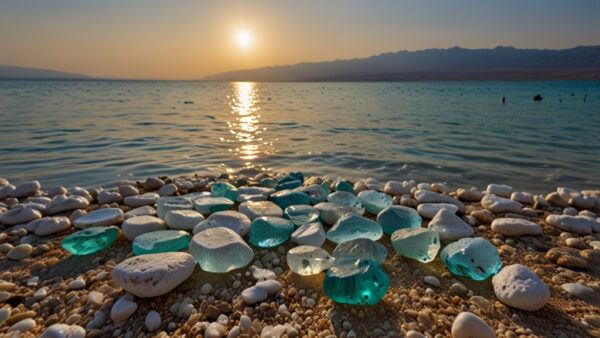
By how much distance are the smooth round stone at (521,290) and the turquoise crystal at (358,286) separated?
0.56m

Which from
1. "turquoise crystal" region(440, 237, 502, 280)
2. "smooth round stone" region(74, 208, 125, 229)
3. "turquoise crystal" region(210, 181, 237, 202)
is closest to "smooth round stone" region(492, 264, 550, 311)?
"turquoise crystal" region(440, 237, 502, 280)

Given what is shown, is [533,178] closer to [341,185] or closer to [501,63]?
[341,185]

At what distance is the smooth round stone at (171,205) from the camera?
2463mm

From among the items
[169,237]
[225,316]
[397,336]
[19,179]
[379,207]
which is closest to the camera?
[397,336]

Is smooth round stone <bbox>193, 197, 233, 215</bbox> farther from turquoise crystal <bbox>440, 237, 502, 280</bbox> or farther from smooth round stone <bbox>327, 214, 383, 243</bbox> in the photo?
turquoise crystal <bbox>440, 237, 502, 280</bbox>

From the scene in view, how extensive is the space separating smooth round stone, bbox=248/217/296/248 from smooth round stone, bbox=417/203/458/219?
1.22m

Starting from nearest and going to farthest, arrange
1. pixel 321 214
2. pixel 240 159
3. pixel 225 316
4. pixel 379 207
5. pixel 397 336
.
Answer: pixel 397 336 → pixel 225 316 → pixel 321 214 → pixel 379 207 → pixel 240 159

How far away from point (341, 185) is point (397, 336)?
196cm

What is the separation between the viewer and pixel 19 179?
4078mm

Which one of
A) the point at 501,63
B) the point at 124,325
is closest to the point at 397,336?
the point at 124,325

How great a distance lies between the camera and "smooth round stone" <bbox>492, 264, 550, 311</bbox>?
1.37 metres

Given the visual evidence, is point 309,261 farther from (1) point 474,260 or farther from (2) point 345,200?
(2) point 345,200

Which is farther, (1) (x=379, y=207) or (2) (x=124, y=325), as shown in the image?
(1) (x=379, y=207)

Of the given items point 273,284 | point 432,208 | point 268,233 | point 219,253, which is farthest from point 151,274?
point 432,208
